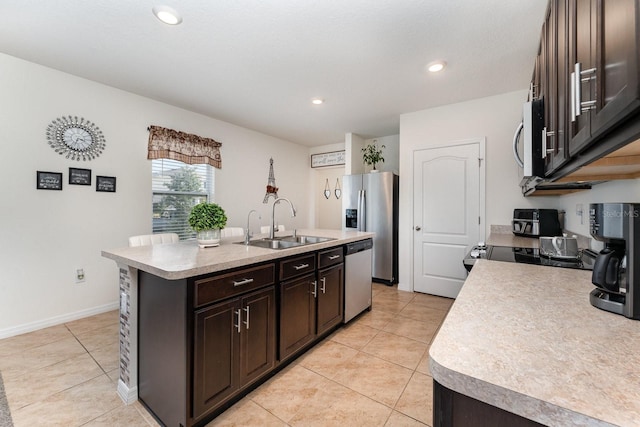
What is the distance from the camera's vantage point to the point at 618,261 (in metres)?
0.83

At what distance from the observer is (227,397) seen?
5.08 feet

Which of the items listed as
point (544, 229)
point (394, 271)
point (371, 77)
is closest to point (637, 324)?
point (544, 229)

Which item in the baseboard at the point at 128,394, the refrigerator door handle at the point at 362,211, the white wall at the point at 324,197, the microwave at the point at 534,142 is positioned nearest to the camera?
the microwave at the point at 534,142

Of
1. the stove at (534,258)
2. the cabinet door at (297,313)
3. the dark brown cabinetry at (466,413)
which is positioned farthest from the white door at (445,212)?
the dark brown cabinetry at (466,413)

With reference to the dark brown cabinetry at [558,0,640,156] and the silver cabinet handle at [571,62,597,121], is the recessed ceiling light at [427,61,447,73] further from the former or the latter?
the silver cabinet handle at [571,62,597,121]

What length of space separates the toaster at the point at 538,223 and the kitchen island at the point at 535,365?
2.29 m

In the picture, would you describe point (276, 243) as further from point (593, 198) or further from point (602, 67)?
point (593, 198)

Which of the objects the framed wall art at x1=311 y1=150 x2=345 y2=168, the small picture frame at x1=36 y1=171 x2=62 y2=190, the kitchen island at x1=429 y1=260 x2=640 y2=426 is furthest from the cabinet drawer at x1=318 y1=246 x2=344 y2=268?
the framed wall art at x1=311 y1=150 x2=345 y2=168

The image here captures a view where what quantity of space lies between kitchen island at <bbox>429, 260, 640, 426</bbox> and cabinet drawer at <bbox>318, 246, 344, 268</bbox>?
4.79ft

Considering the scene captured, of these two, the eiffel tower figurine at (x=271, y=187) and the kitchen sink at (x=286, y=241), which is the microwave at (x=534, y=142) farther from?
the eiffel tower figurine at (x=271, y=187)

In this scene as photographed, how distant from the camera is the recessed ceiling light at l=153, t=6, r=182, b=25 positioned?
1.83m

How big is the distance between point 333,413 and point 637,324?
1.45 meters

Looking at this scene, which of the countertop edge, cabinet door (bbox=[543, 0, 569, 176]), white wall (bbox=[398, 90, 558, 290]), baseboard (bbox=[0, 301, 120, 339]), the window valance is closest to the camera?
the countertop edge

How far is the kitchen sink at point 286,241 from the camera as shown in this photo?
2.34 metres
